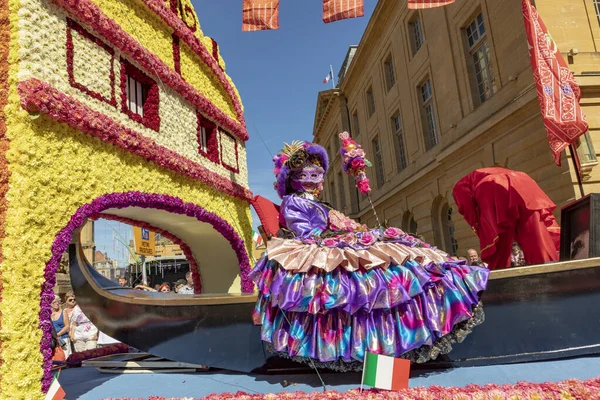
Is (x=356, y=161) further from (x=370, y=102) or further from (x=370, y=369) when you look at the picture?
(x=370, y=102)

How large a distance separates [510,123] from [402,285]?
867cm

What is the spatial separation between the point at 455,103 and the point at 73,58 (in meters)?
11.3

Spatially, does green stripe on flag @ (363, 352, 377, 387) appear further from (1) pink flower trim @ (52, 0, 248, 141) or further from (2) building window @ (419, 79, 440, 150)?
(2) building window @ (419, 79, 440, 150)

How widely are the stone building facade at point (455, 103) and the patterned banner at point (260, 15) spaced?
587cm

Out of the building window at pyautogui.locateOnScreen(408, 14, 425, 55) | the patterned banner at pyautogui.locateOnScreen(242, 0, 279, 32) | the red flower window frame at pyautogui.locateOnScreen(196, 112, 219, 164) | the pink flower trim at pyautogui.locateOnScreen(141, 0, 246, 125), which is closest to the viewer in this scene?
the pink flower trim at pyautogui.locateOnScreen(141, 0, 246, 125)

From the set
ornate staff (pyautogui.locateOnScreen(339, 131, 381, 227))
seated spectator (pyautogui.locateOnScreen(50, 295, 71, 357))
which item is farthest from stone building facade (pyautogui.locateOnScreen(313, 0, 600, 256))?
seated spectator (pyautogui.locateOnScreen(50, 295, 71, 357))

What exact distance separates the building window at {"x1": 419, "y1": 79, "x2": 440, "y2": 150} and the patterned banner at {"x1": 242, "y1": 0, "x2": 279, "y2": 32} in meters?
9.93

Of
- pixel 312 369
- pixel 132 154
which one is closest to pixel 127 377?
pixel 312 369

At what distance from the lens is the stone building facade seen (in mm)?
8312

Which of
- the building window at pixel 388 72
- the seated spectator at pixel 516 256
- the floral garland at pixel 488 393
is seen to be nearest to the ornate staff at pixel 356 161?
the seated spectator at pixel 516 256

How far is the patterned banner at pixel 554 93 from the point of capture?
651 centimetres

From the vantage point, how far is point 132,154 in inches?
198

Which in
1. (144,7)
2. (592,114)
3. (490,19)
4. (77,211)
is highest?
(490,19)

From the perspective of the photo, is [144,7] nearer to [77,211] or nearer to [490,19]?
[77,211]
